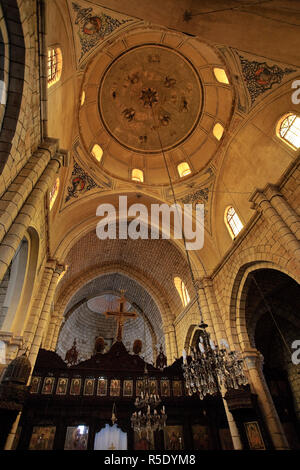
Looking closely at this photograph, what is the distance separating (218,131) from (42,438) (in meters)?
13.9

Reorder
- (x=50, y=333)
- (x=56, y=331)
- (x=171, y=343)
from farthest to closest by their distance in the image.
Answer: (x=171, y=343) → (x=56, y=331) → (x=50, y=333)

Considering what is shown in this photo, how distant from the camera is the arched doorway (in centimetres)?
1066

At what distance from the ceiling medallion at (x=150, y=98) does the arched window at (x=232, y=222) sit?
15.6 feet

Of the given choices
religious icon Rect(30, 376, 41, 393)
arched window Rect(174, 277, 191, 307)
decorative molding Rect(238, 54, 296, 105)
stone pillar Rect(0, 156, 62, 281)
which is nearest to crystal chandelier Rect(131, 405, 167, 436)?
religious icon Rect(30, 376, 41, 393)

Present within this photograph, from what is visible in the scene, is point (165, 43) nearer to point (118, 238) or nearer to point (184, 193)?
point (184, 193)

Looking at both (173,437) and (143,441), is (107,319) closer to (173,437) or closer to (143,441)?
(143,441)

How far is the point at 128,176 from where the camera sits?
13.3 metres

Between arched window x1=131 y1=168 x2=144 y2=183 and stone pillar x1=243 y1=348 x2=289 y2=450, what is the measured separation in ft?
31.7

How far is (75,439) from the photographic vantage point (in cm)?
813

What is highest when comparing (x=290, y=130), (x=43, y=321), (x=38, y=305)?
(x=290, y=130)

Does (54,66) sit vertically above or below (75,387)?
above

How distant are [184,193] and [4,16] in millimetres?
9595

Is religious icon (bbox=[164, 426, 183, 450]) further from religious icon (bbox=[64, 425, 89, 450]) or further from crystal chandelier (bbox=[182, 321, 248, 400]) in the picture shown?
crystal chandelier (bbox=[182, 321, 248, 400])

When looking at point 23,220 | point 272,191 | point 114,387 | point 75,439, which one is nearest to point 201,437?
point 114,387
